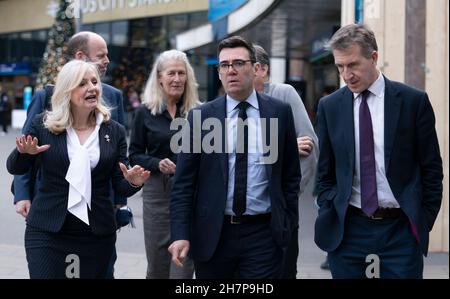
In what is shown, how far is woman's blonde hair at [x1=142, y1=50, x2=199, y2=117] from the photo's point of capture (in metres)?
5.19

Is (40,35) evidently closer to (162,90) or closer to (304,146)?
(162,90)

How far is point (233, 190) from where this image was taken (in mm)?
3703

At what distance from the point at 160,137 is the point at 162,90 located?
396 mm

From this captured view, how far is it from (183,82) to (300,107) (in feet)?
3.10

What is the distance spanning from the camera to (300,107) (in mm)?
4953

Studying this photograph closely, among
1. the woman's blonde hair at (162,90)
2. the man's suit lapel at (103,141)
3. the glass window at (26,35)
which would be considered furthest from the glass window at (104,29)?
the man's suit lapel at (103,141)

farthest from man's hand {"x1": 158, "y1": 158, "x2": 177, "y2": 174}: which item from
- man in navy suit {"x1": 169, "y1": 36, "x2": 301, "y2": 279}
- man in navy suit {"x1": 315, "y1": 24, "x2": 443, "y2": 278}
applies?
man in navy suit {"x1": 315, "y1": 24, "x2": 443, "y2": 278}

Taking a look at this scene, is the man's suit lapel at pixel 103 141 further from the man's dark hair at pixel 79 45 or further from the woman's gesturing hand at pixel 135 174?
the man's dark hair at pixel 79 45

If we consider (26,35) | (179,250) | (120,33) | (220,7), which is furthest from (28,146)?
(26,35)

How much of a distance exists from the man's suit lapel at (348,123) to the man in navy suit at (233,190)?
1.14 ft

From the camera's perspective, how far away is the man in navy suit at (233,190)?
371 cm

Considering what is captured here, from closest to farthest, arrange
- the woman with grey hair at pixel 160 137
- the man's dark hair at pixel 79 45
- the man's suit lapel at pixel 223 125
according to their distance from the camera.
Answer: the man's suit lapel at pixel 223 125 → the man's dark hair at pixel 79 45 → the woman with grey hair at pixel 160 137

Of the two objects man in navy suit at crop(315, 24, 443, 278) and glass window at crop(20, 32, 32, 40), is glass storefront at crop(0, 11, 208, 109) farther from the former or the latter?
man in navy suit at crop(315, 24, 443, 278)
